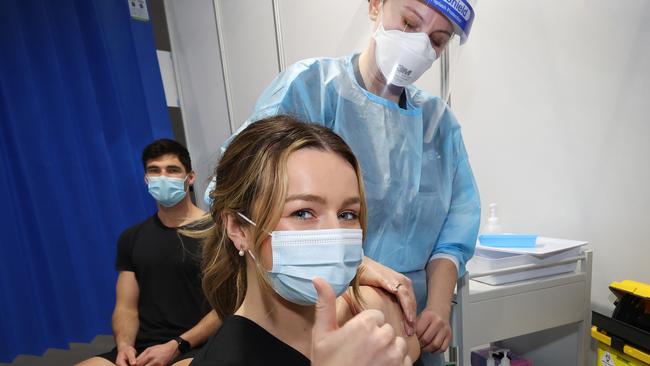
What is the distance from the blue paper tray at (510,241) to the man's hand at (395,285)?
0.73 m

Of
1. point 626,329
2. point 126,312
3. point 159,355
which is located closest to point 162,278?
point 126,312

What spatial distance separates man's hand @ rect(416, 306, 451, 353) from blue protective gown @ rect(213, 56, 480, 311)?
13cm

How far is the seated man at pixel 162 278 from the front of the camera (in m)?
1.69

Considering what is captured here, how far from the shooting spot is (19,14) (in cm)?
202

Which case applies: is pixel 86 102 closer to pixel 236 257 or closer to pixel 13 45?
pixel 13 45

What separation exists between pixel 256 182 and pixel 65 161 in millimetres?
1907

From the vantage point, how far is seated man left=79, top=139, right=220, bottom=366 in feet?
5.55

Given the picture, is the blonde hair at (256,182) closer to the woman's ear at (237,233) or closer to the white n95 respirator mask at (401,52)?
the woman's ear at (237,233)

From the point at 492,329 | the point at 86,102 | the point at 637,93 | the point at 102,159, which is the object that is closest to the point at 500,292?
the point at 492,329

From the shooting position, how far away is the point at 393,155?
3.43 ft

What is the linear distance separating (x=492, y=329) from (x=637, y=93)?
1002 millimetres

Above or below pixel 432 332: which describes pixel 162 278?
below

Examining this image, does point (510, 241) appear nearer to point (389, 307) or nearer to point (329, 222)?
point (389, 307)

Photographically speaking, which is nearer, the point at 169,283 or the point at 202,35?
the point at 169,283
